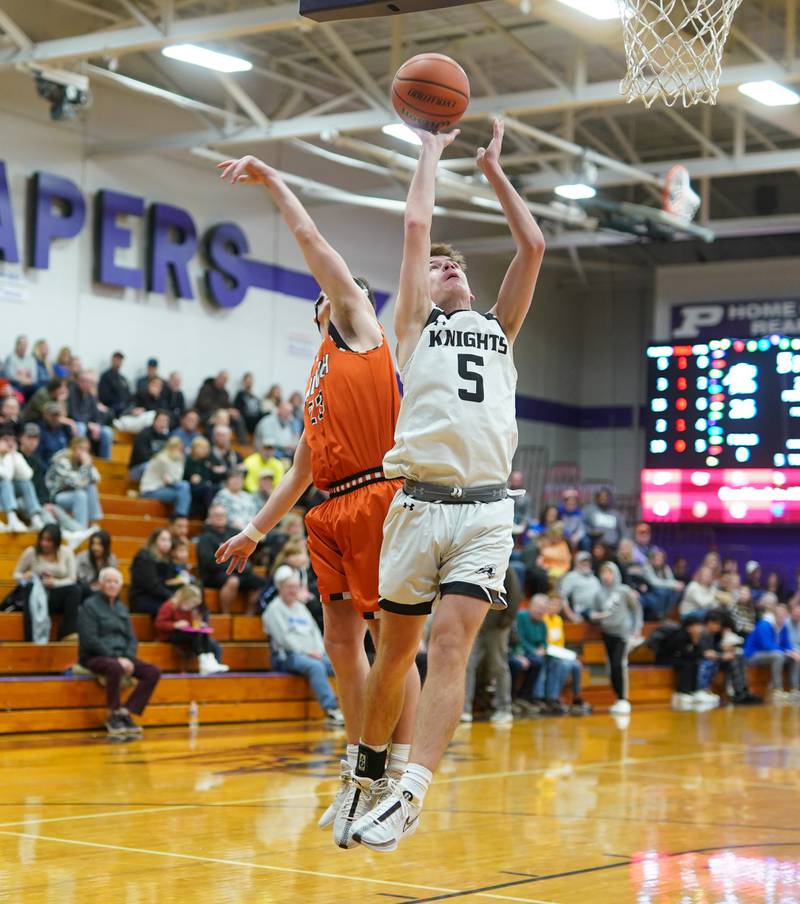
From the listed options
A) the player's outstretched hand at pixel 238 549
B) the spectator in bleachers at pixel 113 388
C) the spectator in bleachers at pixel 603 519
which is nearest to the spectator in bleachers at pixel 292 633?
the spectator in bleachers at pixel 113 388

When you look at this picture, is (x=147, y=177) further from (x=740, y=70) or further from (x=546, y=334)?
(x=546, y=334)

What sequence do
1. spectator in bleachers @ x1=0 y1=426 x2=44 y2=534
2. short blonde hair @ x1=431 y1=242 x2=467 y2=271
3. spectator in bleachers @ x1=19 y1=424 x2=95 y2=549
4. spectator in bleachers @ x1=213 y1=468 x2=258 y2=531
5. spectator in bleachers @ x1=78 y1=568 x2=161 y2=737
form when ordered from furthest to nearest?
spectator in bleachers @ x1=213 y1=468 x2=258 y2=531
spectator in bleachers @ x1=19 y1=424 x2=95 y2=549
spectator in bleachers @ x1=0 y1=426 x2=44 y2=534
spectator in bleachers @ x1=78 y1=568 x2=161 y2=737
short blonde hair @ x1=431 y1=242 x2=467 y2=271

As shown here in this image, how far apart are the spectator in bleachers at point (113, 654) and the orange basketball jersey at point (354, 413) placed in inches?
238

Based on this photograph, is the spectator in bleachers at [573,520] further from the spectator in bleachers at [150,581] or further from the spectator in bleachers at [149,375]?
the spectator in bleachers at [150,581]

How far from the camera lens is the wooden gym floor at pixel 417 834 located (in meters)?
4.89

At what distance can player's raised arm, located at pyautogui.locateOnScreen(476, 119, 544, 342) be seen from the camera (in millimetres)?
4562

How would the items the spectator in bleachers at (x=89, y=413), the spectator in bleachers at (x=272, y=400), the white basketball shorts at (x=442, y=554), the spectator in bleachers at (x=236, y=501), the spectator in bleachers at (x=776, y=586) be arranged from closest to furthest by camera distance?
the white basketball shorts at (x=442, y=554)
the spectator in bleachers at (x=236, y=501)
the spectator in bleachers at (x=89, y=413)
the spectator in bleachers at (x=272, y=400)
the spectator in bleachers at (x=776, y=586)

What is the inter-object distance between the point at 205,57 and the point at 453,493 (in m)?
11.5

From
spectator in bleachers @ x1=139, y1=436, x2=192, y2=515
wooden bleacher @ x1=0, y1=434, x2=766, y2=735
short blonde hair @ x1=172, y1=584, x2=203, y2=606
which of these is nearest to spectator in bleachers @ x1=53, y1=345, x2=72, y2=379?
wooden bleacher @ x1=0, y1=434, x2=766, y2=735

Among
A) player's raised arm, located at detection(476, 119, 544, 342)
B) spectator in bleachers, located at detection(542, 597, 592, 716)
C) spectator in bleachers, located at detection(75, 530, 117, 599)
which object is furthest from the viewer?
spectator in bleachers, located at detection(542, 597, 592, 716)

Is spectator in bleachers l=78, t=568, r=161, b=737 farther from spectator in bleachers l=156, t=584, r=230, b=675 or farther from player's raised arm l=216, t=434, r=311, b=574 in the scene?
player's raised arm l=216, t=434, r=311, b=574

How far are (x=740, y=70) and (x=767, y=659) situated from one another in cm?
830

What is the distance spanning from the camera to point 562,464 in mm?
26703

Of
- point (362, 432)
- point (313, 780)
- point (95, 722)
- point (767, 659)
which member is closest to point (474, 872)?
point (362, 432)
